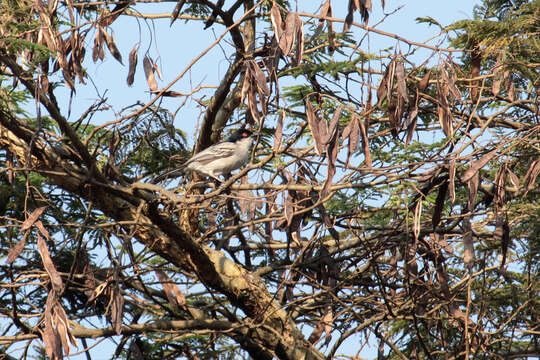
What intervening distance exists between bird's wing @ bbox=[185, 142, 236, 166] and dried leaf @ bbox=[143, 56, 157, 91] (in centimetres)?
173

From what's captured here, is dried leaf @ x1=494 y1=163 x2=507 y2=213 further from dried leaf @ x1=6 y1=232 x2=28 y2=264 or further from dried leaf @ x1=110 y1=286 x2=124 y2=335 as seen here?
dried leaf @ x1=6 y1=232 x2=28 y2=264

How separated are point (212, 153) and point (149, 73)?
1855 millimetres

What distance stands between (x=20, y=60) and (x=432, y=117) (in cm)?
435

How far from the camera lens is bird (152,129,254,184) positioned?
6.64 meters

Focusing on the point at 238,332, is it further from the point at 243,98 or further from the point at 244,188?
the point at 243,98

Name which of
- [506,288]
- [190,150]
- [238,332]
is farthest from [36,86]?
[506,288]

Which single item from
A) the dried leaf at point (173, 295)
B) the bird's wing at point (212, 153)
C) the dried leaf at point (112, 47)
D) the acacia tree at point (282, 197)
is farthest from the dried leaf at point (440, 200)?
the bird's wing at point (212, 153)

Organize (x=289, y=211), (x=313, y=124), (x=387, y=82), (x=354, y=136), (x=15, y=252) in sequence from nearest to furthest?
(x=313, y=124) → (x=354, y=136) → (x=15, y=252) → (x=387, y=82) → (x=289, y=211)

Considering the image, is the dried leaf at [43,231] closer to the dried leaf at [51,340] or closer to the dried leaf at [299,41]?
the dried leaf at [51,340]

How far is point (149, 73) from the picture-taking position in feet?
16.1

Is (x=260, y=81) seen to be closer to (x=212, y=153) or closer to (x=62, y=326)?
(x=62, y=326)

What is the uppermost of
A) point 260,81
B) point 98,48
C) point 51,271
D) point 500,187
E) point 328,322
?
point 98,48

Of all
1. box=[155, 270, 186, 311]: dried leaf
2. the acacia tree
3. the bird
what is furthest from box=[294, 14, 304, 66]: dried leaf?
the bird

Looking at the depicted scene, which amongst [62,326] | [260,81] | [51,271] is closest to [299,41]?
[260,81]
